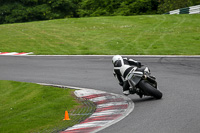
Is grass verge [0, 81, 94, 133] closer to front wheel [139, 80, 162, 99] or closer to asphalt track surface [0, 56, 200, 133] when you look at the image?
asphalt track surface [0, 56, 200, 133]

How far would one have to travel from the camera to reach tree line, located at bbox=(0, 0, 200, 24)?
51.6 metres

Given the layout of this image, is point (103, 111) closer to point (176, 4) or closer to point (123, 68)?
point (123, 68)

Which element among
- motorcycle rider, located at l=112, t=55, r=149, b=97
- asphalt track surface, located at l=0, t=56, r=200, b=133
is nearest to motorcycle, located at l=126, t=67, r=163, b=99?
motorcycle rider, located at l=112, t=55, r=149, b=97

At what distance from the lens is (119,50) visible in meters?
22.1

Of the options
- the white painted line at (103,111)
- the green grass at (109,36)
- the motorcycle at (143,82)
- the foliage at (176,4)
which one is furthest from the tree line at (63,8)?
the motorcycle at (143,82)

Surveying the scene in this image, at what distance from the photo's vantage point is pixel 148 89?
992cm

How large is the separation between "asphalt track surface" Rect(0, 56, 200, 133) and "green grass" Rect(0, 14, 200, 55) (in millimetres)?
2932

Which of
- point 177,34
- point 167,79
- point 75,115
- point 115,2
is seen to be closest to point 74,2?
point 115,2

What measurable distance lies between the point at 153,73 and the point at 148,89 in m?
4.94

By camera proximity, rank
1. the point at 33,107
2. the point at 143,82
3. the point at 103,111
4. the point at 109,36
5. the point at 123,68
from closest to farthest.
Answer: the point at 103,111
the point at 143,82
the point at 33,107
the point at 123,68
the point at 109,36

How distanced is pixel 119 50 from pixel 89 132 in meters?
15.0

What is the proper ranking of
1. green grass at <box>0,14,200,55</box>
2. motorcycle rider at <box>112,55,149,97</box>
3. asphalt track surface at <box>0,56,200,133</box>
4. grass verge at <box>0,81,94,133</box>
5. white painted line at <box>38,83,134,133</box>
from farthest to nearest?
green grass at <box>0,14,200,55</box> → motorcycle rider at <box>112,55,149,97</box> → grass verge at <box>0,81,94,133</box> → white painted line at <box>38,83,134,133</box> → asphalt track surface at <box>0,56,200,133</box>

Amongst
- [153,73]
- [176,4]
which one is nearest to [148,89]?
[153,73]

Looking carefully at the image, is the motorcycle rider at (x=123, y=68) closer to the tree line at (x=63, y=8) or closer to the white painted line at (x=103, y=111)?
the white painted line at (x=103, y=111)
